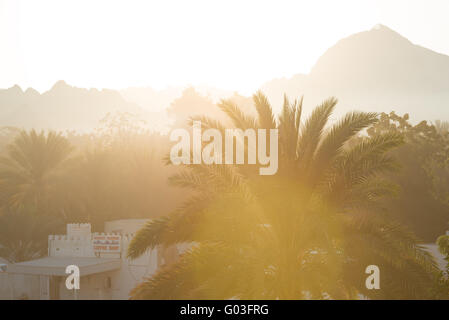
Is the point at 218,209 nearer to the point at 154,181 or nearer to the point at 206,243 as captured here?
the point at 206,243

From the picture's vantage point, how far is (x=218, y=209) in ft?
29.1

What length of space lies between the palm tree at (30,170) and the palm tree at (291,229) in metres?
24.2

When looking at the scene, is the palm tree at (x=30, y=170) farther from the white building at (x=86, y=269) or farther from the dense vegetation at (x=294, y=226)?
the dense vegetation at (x=294, y=226)

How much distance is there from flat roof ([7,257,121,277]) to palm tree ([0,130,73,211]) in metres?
8.11

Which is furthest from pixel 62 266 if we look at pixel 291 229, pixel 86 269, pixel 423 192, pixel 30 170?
pixel 423 192

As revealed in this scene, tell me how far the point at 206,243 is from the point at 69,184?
89.2 feet

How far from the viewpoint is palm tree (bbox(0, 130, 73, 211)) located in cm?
3003

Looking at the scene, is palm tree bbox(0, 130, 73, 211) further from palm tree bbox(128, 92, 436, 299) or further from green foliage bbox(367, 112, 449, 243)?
palm tree bbox(128, 92, 436, 299)

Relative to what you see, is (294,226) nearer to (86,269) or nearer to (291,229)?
(291,229)

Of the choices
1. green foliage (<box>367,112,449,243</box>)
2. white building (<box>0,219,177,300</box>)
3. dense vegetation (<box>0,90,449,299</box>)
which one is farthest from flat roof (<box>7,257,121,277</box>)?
green foliage (<box>367,112,449,243</box>)

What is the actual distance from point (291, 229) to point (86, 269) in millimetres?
14589

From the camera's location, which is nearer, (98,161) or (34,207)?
(34,207)

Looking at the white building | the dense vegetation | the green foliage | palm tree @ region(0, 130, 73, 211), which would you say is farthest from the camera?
the green foliage
